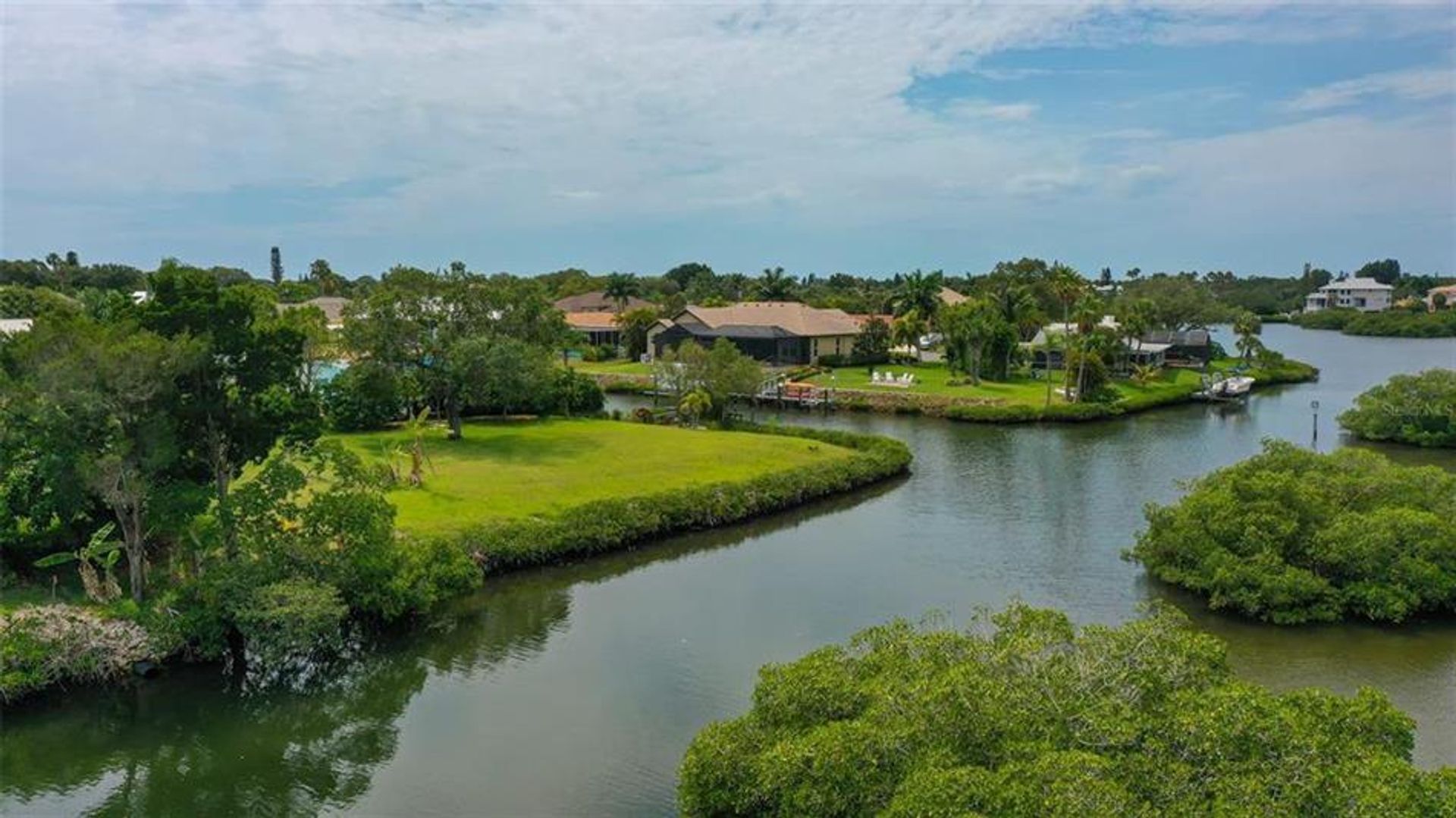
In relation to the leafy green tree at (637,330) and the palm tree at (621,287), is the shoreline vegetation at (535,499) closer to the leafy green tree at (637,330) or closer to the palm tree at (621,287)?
the leafy green tree at (637,330)

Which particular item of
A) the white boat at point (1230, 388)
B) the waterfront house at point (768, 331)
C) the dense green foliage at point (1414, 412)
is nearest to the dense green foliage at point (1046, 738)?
the dense green foliage at point (1414, 412)

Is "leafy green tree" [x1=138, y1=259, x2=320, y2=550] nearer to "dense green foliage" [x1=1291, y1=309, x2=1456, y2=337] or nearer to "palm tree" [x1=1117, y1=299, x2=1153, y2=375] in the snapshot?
→ "palm tree" [x1=1117, y1=299, x2=1153, y2=375]

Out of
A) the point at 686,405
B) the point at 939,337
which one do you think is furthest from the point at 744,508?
the point at 939,337

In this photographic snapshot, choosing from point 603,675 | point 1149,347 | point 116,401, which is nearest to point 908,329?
point 1149,347

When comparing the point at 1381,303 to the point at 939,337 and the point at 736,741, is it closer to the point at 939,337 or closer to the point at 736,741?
the point at 939,337

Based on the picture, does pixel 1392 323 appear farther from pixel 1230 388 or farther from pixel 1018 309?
pixel 1230 388

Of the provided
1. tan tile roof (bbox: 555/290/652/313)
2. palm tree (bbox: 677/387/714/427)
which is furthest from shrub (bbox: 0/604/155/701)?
tan tile roof (bbox: 555/290/652/313)
